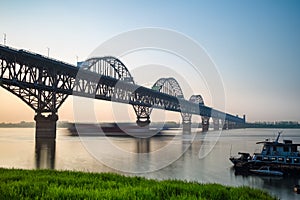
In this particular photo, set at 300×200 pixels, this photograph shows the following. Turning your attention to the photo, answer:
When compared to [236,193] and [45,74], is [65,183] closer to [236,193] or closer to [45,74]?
[236,193]

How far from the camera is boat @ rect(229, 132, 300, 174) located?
3529 cm

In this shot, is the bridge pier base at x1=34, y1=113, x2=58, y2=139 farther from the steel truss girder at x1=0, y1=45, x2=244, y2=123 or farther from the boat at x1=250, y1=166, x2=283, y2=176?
the boat at x1=250, y1=166, x2=283, y2=176

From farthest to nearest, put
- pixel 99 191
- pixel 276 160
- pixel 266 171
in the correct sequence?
pixel 276 160 → pixel 266 171 → pixel 99 191

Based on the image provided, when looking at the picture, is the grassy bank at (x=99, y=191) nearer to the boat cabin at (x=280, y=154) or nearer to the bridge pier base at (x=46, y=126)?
the boat cabin at (x=280, y=154)

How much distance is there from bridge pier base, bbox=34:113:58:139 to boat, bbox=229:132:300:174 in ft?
148

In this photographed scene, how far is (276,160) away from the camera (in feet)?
122

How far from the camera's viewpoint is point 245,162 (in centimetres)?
3684

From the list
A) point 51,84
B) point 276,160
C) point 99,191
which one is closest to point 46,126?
point 51,84

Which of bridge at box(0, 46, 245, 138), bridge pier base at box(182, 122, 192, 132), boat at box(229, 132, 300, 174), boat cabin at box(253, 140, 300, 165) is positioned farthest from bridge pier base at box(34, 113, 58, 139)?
bridge pier base at box(182, 122, 192, 132)

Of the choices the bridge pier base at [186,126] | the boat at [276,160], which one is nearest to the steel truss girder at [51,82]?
the boat at [276,160]

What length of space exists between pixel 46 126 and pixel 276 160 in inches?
1982

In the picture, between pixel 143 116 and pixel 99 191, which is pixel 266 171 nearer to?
pixel 99 191

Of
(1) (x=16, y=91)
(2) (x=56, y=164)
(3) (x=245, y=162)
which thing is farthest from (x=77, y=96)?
(3) (x=245, y=162)

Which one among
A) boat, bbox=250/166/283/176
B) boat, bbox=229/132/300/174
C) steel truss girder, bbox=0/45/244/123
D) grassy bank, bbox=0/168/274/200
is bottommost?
boat, bbox=250/166/283/176
